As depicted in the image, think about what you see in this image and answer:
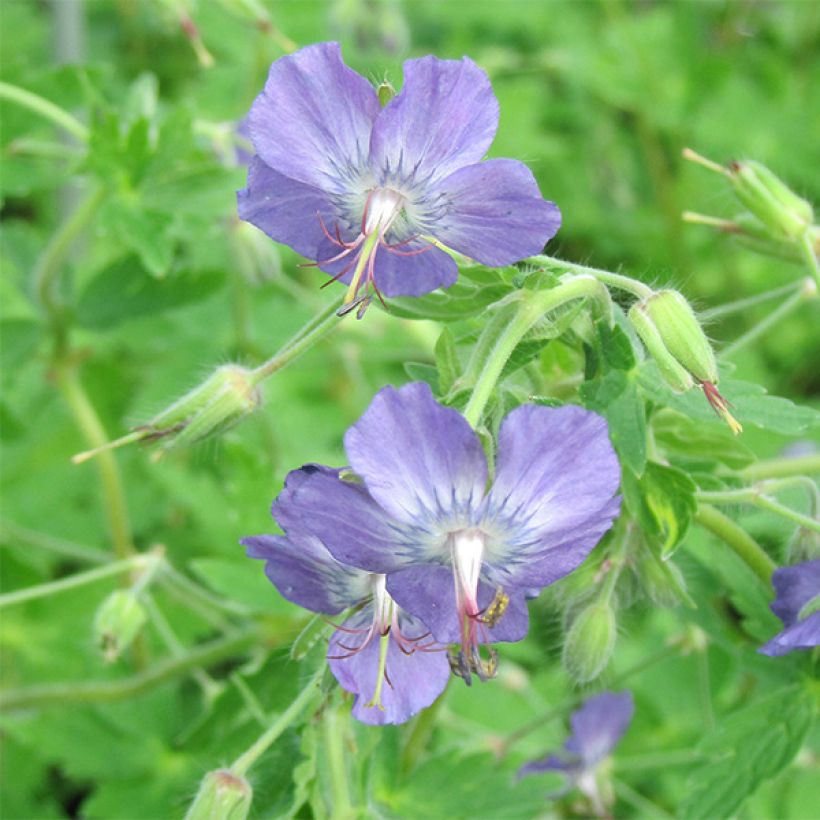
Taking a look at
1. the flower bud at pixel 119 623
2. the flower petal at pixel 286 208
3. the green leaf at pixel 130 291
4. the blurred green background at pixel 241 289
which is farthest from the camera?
the green leaf at pixel 130 291

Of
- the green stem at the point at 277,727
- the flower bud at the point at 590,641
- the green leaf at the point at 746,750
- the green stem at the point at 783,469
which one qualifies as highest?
the green stem at the point at 783,469

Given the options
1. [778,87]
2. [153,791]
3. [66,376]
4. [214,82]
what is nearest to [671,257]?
[778,87]

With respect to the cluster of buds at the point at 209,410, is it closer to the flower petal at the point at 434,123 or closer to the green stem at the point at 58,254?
the flower petal at the point at 434,123

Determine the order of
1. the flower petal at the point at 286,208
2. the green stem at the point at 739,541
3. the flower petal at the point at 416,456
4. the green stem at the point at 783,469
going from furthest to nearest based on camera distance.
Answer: the green stem at the point at 783,469 < the green stem at the point at 739,541 < the flower petal at the point at 286,208 < the flower petal at the point at 416,456

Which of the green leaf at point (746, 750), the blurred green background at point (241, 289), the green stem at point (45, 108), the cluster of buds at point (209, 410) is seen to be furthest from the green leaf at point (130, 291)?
the green leaf at point (746, 750)

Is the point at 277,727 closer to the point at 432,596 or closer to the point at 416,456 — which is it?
the point at 432,596

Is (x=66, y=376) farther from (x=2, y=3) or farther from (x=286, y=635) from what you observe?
(x=2, y=3)

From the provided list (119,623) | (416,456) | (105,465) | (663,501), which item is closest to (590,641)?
(663,501)

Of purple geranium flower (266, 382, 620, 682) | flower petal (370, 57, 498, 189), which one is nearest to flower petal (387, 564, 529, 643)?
purple geranium flower (266, 382, 620, 682)

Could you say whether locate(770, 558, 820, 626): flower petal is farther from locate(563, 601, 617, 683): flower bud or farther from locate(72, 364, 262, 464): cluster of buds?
locate(72, 364, 262, 464): cluster of buds
